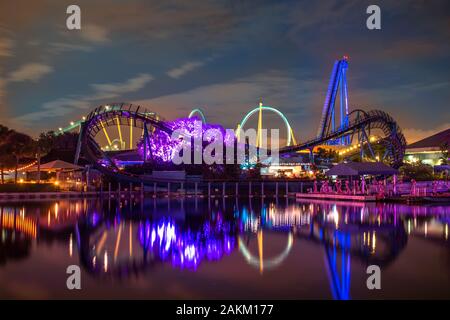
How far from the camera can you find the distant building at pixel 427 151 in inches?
3274

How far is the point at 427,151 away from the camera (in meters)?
85.9

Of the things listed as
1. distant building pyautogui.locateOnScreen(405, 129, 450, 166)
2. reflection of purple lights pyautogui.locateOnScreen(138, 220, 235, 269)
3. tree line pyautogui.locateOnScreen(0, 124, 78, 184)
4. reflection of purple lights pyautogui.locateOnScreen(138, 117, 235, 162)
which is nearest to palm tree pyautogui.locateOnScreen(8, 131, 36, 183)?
tree line pyautogui.locateOnScreen(0, 124, 78, 184)

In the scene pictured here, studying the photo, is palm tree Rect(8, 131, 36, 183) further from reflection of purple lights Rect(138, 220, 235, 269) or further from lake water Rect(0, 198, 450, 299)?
reflection of purple lights Rect(138, 220, 235, 269)

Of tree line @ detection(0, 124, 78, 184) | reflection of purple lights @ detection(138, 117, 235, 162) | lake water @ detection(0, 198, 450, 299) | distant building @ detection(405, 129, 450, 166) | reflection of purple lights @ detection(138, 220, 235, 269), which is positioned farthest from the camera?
distant building @ detection(405, 129, 450, 166)

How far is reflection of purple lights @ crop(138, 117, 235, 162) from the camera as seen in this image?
58.4 m

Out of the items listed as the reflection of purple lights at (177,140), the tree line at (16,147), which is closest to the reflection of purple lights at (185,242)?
the tree line at (16,147)

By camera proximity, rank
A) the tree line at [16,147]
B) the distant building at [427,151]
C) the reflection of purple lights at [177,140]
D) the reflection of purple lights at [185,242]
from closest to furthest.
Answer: the reflection of purple lights at [185,242] < the tree line at [16,147] < the reflection of purple lights at [177,140] < the distant building at [427,151]

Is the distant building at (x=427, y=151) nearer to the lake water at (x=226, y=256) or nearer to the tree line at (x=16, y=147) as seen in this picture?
the tree line at (x=16, y=147)

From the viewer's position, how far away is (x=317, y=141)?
58.7 meters

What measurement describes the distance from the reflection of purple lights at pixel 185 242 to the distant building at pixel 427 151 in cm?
6586

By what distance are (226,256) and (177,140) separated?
43.2 metres

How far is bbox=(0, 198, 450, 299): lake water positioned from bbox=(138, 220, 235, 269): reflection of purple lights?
0.12 feet
